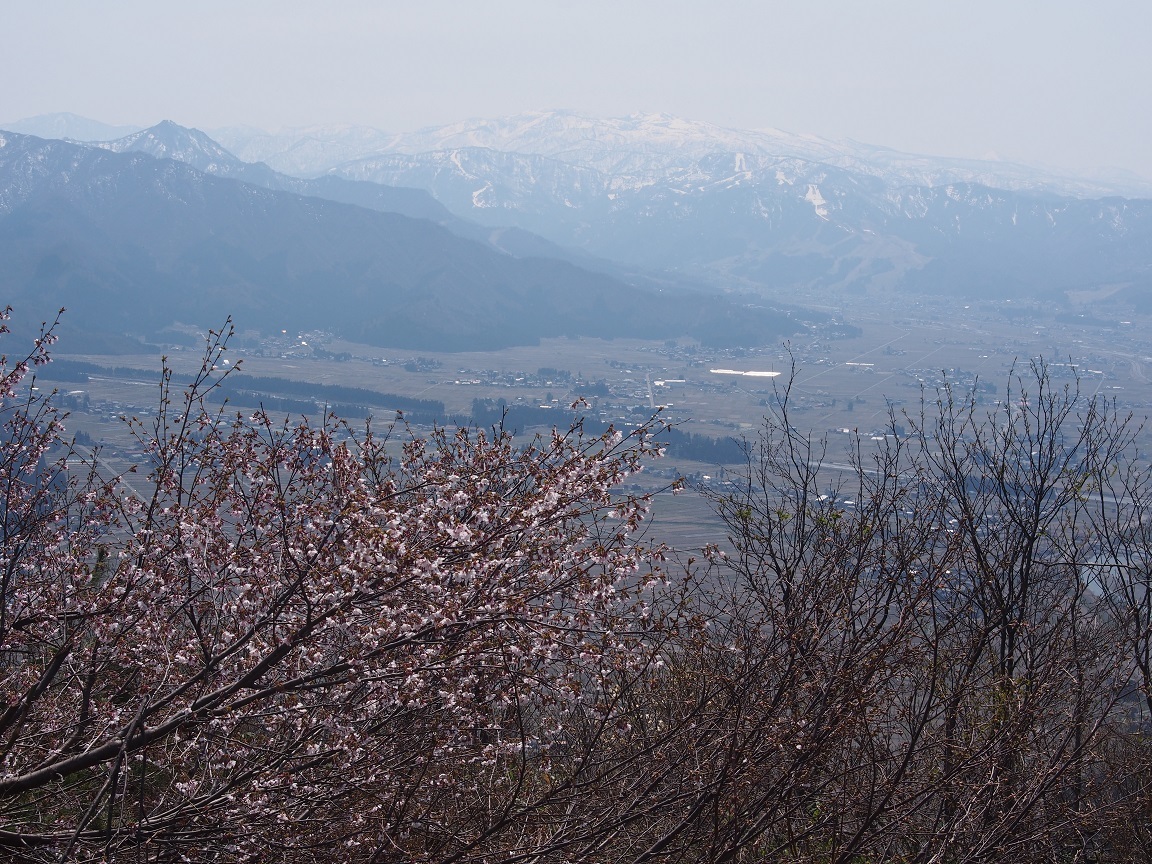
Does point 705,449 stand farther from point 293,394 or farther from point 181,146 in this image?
point 181,146

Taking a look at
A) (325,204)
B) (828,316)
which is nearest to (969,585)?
(828,316)

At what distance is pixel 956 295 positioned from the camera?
516 ft

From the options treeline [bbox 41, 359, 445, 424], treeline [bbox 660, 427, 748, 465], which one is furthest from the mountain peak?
treeline [bbox 660, 427, 748, 465]

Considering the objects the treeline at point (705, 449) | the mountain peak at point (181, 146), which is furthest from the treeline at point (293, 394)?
the mountain peak at point (181, 146)

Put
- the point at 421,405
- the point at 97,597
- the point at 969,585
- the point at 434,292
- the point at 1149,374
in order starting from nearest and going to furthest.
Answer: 1. the point at 97,597
2. the point at 969,585
3. the point at 421,405
4. the point at 1149,374
5. the point at 434,292

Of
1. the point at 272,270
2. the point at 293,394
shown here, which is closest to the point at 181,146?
the point at 272,270

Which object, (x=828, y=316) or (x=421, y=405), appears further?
(x=828, y=316)

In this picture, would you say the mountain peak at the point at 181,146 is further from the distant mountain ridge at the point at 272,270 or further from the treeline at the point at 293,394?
the treeline at the point at 293,394

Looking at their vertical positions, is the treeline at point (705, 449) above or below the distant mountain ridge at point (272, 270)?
below

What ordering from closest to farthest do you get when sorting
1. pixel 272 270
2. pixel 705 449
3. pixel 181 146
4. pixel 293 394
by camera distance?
pixel 705 449 → pixel 293 394 → pixel 272 270 → pixel 181 146

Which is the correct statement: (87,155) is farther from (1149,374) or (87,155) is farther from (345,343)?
(1149,374)

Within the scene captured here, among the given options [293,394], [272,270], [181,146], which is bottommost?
[293,394]

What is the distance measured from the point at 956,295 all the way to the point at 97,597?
167 metres

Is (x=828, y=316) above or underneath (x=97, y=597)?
above
